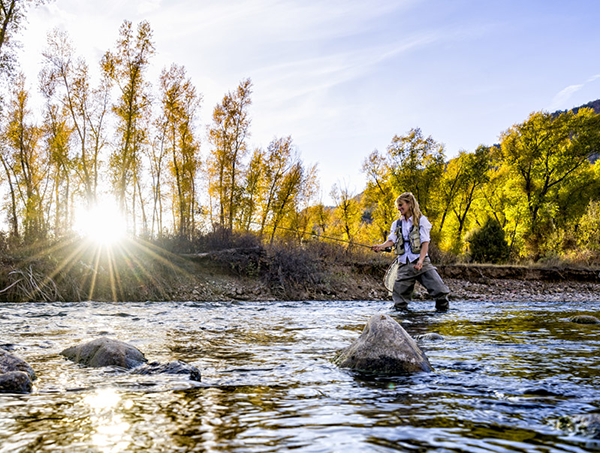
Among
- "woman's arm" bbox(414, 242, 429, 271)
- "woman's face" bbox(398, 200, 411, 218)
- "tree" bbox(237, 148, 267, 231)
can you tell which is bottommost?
"woman's arm" bbox(414, 242, 429, 271)

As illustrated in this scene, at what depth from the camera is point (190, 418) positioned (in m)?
2.18

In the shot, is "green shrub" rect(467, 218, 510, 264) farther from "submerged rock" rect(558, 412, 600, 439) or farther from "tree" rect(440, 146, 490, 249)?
"submerged rock" rect(558, 412, 600, 439)

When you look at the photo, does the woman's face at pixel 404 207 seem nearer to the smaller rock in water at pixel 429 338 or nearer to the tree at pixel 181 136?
the smaller rock in water at pixel 429 338

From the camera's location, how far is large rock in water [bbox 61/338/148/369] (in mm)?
3543

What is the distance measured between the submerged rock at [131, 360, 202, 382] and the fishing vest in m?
7.19

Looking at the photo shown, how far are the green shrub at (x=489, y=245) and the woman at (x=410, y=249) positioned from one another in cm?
1942

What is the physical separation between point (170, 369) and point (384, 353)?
170 cm

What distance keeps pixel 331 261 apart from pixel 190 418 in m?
16.4

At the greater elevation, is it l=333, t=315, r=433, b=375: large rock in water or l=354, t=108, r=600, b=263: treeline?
l=354, t=108, r=600, b=263: treeline

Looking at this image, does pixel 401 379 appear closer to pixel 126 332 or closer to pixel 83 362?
pixel 83 362

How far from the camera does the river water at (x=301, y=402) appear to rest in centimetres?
186

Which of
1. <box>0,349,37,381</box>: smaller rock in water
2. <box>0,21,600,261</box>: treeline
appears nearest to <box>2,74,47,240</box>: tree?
<box>0,21,600,261</box>: treeline

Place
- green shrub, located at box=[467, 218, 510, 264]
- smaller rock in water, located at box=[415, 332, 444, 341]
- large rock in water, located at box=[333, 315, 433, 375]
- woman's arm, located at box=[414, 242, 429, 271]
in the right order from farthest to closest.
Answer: green shrub, located at box=[467, 218, 510, 264]
woman's arm, located at box=[414, 242, 429, 271]
smaller rock in water, located at box=[415, 332, 444, 341]
large rock in water, located at box=[333, 315, 433, 375]

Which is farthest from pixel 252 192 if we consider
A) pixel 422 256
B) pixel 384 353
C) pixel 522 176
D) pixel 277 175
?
pixel 384 353
